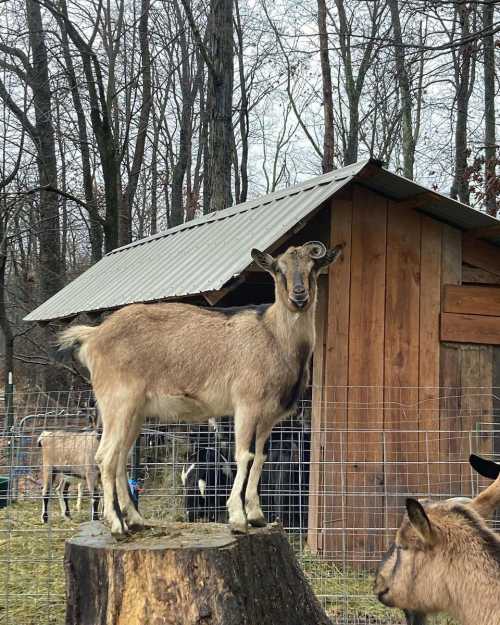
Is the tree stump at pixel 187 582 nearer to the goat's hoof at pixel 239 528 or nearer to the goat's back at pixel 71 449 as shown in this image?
the goat's hoof at pixel 239 528

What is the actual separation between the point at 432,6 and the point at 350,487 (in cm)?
565

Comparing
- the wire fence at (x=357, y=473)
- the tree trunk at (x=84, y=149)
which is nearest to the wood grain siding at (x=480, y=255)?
the wire fence at (x=357, y=473)

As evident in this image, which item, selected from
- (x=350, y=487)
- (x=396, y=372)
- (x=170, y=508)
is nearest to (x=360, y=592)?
(x=350, y=487)

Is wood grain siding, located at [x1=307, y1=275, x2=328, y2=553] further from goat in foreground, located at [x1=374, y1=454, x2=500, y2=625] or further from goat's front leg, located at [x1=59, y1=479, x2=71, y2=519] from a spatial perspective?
goat in foreground, located at [x1=374, y1=454, x2=500, y2=625]

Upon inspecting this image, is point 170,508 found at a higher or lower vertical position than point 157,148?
lower

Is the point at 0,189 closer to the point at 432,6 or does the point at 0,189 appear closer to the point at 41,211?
the point at 41,211

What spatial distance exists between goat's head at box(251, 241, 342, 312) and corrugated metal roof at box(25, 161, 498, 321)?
2021 millimetres

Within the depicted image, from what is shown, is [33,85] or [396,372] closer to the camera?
[396,372]

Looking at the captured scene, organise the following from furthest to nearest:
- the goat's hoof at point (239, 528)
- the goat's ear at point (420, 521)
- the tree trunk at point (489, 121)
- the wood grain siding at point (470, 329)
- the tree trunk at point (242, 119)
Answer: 1. the tree trunk at point (242, 119)
2. the tree trunk at point (489, 121)
3. the wood grain siding at point (470, 329)
4. the goat's hoof at point (239, 528)
5. the goat's ear at point (420, 521)

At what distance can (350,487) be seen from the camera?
7730 mm

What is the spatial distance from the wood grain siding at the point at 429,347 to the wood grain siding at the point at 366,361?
16.0 inches

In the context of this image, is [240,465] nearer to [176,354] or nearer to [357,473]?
[176,354]

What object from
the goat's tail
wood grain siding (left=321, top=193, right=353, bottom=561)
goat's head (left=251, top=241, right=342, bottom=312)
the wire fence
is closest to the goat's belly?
the goat's tail

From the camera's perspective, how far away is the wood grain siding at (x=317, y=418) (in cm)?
767
